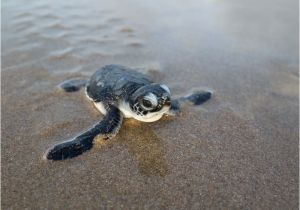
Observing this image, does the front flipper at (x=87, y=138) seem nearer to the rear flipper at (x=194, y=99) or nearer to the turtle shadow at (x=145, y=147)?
the turtle shadow at (x=145, y=147)

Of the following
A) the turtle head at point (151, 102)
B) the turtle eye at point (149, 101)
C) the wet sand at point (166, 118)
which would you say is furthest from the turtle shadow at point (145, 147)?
the turtle eye at point (149, 101)

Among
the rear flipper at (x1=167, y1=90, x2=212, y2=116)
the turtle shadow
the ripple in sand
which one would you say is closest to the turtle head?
the turtle shadow

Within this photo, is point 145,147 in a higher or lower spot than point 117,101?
lower

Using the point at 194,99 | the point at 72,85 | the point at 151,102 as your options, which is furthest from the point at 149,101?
the point at 72,85

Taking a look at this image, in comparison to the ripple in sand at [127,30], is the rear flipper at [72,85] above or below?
below

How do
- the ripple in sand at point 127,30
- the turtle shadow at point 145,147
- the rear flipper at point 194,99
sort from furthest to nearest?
the ripple in sand at point 127,30
the rear flipper at point 194,99
the turtle shadow at point 145,147

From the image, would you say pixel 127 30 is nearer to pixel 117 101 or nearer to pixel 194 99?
pixel 194 99

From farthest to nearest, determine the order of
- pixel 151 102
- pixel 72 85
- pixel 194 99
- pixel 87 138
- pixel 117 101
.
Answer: pixel 72 85 < pixel 194 99 < pixel 117 101 < pixel 87 138 < pixel 151 102

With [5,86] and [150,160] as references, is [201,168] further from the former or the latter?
[5,86]
